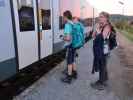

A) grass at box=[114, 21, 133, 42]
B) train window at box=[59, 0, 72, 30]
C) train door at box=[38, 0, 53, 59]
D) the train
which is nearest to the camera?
the train

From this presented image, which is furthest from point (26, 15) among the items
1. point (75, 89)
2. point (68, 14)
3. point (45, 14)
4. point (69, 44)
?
point (75, 89)

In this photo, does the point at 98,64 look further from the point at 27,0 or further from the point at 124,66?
the point at 124,66

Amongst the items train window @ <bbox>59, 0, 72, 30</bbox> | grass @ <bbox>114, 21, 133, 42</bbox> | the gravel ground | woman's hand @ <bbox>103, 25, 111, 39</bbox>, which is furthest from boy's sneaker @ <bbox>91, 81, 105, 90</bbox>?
grass @ <bbox>114, 21, 133, 42</bbox>

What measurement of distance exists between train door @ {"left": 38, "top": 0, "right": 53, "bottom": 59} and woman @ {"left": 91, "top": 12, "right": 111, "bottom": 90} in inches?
94.8

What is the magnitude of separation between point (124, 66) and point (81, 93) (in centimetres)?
469

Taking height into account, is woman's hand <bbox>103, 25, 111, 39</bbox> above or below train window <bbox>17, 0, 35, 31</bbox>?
below

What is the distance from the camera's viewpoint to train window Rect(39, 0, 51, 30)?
383 inches

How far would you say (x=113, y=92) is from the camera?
773 centimetres

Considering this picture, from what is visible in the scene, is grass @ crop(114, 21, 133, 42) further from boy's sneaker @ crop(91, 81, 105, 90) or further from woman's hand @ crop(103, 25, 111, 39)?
woman's hand @ crop(103, 25, 111, 39)

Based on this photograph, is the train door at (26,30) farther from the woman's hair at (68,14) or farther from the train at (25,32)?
the woman's hair at (68,14)

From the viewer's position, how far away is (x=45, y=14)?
10.4m

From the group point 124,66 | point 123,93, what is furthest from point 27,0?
point 124,66

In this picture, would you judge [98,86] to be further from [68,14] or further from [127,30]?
[127,30]

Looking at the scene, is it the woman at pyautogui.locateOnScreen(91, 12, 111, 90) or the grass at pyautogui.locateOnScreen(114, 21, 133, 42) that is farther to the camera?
the grass at pyautogui.locateOnScreen(114, 21, 133, 42)
